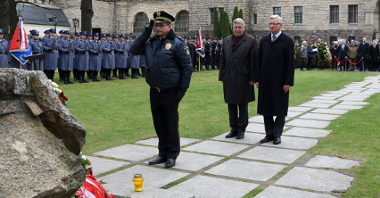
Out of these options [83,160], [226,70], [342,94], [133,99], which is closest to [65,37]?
[133,99]

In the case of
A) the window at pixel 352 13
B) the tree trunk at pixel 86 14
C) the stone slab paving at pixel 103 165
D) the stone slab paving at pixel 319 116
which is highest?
the window at pixel 352 13

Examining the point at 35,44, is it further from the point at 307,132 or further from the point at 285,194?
the point at 285,194

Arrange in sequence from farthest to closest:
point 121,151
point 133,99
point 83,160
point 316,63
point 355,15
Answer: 1. point 355,15
2. point 316,63
3. point 133,99
4. point 121,151
5. point 83,160

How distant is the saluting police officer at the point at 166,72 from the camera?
17.5 feet

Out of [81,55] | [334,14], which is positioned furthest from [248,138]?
[334,14]

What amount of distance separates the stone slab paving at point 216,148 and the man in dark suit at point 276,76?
22.3 inches

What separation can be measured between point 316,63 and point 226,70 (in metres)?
21.8

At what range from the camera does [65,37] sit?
694 inches

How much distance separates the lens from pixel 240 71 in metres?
7.10

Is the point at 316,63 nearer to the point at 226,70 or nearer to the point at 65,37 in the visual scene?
the point at 65,37

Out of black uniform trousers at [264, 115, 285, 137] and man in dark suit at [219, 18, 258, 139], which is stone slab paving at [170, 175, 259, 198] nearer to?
black uniform trousers at [264, 115, 285, 137]

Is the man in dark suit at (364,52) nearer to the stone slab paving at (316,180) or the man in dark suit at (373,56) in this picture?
the man in dark suit at (373,56)

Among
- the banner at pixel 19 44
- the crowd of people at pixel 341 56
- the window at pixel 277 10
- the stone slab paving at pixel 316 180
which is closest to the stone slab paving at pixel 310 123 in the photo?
the stone slab paving at pixel 316 180

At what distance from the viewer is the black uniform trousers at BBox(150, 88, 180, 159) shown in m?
5.41
